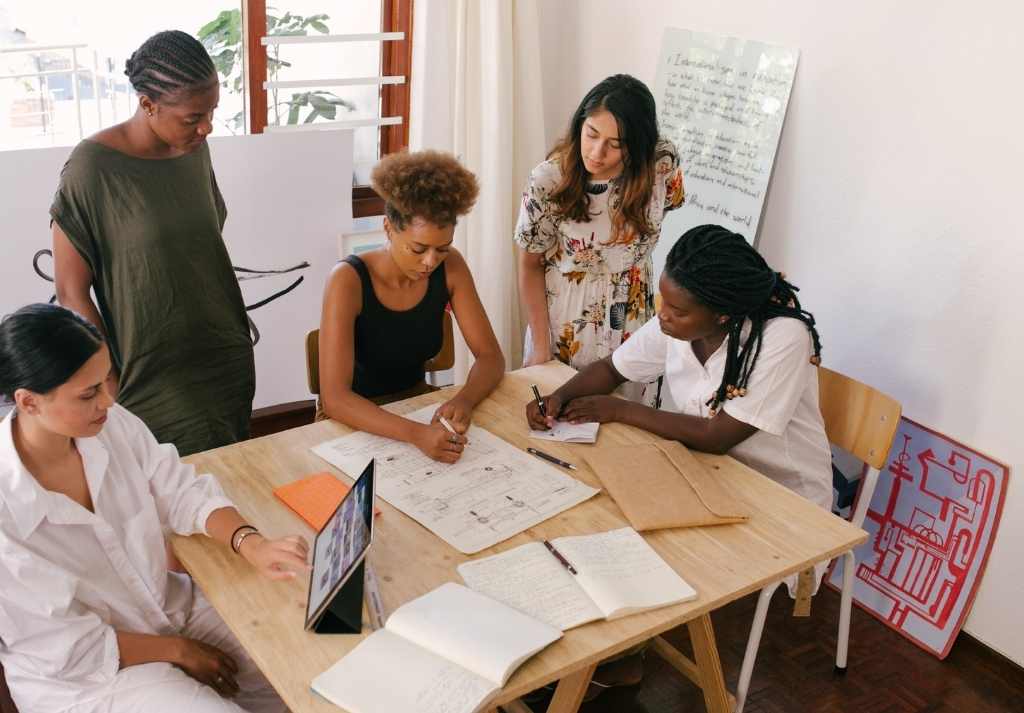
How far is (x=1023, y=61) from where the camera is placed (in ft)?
7.79

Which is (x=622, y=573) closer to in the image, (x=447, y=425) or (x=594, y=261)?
(x=447, y=425)

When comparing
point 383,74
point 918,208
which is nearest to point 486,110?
point 383,74

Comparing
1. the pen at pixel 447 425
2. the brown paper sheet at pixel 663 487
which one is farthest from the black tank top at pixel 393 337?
the brown paper sheet at pixel 663 487

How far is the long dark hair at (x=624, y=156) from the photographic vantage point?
8.06 feet

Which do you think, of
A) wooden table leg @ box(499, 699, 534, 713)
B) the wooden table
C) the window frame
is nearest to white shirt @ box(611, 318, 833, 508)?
the wooden table

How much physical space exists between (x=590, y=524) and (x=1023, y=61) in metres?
1.62

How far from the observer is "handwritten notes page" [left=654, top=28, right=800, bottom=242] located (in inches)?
119

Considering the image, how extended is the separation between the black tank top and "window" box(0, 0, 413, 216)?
1.37 metres

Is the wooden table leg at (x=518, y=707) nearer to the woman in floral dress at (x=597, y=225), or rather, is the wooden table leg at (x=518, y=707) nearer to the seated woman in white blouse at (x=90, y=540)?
the seated woman in white blouse at (x=90, y=540)

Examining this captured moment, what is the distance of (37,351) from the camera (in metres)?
1.53

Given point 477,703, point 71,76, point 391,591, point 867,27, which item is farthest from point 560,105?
point 477,703

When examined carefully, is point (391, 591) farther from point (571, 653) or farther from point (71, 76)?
point (71, 76)

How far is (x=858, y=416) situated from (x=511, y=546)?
3.57 ft

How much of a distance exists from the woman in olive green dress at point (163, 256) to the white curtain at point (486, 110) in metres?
1.23
